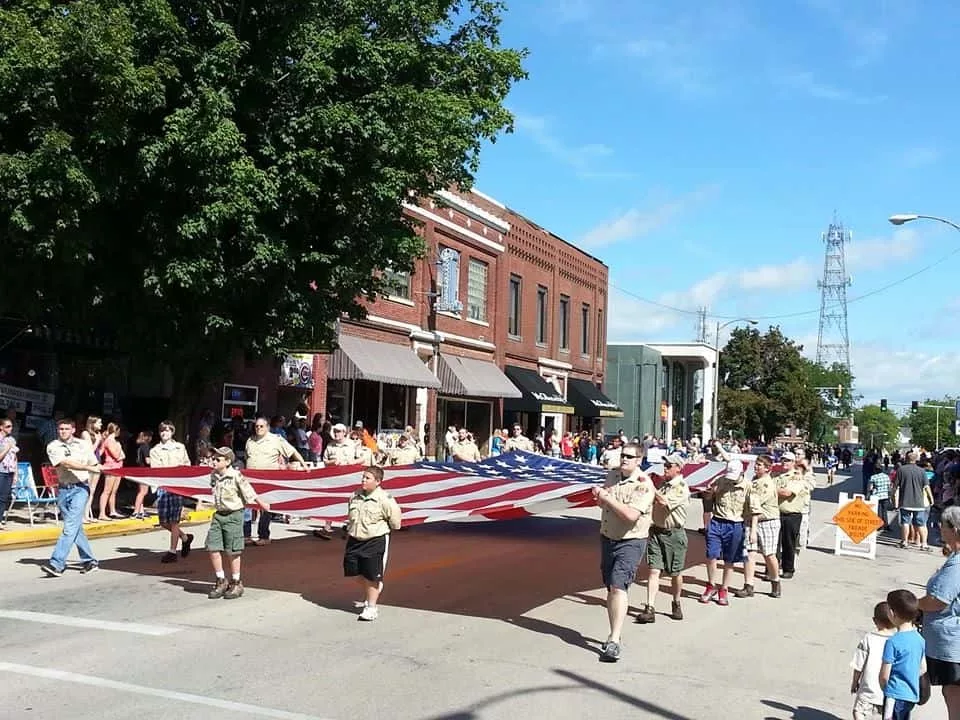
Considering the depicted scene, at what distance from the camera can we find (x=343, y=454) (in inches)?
632

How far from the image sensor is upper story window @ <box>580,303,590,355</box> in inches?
1777

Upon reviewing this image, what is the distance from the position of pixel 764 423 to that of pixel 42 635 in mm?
68690

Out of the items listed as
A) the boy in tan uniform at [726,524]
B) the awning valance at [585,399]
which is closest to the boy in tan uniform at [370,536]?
the boy in tan uniform at [726,524]

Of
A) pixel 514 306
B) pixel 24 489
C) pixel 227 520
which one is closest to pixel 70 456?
pixel 227 520

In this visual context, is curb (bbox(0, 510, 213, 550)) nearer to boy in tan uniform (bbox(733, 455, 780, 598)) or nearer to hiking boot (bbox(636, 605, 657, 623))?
hiking boot (bbox(636, 605, 657, 623))

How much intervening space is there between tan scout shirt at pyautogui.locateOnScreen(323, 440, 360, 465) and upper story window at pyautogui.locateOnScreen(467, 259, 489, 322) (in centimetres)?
1863

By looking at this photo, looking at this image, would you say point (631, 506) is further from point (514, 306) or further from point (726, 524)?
point (514, 306)

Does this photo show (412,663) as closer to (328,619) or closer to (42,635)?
(328,619)

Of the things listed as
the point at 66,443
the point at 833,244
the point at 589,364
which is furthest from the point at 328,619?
the point at 833,244

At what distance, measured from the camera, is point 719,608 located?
11.6m

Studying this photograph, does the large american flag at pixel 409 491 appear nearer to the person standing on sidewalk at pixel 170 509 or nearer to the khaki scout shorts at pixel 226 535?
the person standing on sidewalk at pixel 170 509

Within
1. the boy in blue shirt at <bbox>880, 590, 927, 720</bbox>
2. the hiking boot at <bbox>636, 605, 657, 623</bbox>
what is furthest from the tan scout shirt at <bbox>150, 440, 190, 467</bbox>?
the boy in blue shirt at <bbox>880, 590, 927, 720</bbox>

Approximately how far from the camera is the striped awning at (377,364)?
26822 mm

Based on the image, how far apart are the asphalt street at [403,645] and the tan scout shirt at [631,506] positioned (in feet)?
3.43
